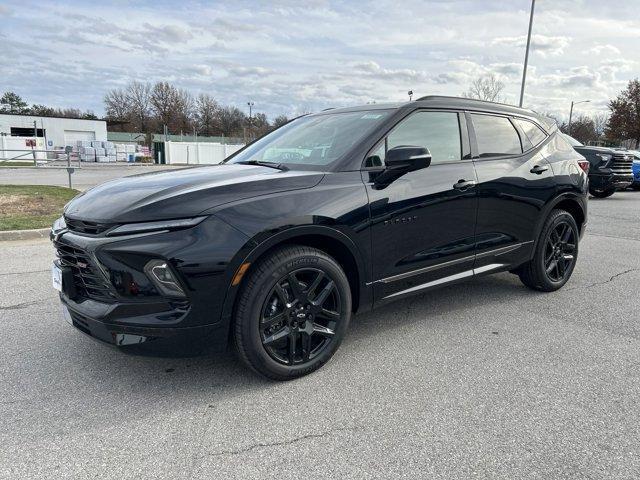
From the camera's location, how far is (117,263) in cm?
258

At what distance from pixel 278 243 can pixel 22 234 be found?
6.45 meters

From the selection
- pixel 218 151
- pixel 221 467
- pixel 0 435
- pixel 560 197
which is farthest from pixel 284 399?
pixel 218 151

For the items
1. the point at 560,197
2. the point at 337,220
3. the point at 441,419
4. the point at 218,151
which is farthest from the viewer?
the point at 218,151

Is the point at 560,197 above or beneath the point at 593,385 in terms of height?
above

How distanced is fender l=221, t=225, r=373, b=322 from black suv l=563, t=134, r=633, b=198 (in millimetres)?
12429

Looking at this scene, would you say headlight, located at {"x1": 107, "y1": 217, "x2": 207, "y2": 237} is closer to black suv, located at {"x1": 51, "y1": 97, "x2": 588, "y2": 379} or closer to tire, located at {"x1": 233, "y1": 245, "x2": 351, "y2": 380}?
black suv, located at {"x1": 51, "y1": 97, "x2": 588, "y2": 379}

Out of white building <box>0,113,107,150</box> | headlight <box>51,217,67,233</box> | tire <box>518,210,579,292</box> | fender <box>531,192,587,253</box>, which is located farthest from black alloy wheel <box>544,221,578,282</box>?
white building <box>0,113,107,150</box>

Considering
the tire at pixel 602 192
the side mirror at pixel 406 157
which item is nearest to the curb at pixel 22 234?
the side mirror at pixel 406 157

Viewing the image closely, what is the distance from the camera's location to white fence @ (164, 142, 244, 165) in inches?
1667

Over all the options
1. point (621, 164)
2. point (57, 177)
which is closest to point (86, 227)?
point (621, 164)

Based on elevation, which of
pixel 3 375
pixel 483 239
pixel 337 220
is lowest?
pixel 3 375

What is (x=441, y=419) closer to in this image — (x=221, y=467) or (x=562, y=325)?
(x=221, y=467)

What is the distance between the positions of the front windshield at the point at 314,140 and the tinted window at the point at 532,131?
176 cm

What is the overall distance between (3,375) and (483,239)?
367 centimetres
